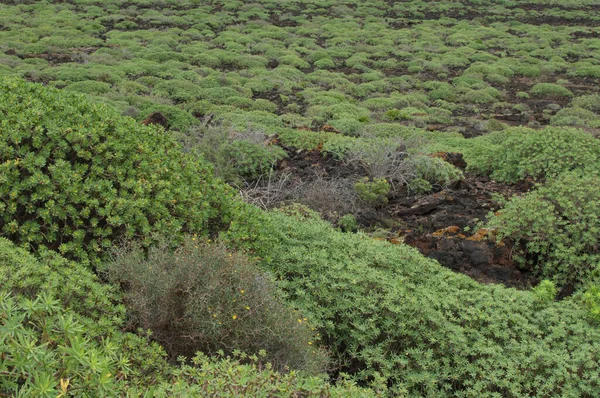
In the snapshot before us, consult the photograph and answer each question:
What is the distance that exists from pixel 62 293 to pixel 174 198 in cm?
147

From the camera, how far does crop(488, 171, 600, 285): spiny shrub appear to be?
659cm

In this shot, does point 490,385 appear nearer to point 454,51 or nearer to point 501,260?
point 501,260

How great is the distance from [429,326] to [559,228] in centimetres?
278

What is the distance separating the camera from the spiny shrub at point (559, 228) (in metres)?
6.59

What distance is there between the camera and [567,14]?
135 feet

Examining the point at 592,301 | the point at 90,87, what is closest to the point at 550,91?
the point at 90,87

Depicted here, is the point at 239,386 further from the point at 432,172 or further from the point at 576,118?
the point at 576,118

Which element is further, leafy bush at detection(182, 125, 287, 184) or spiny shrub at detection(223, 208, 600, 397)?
leafy bush at detection(182, 125, 287, 184)

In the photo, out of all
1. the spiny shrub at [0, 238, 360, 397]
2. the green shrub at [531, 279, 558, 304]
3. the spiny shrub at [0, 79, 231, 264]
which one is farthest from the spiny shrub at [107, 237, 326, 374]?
the green shrub at [531, 279, 558, 304]

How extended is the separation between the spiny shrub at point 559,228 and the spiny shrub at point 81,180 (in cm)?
382

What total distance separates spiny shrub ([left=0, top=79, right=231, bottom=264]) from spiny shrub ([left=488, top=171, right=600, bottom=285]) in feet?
12.5

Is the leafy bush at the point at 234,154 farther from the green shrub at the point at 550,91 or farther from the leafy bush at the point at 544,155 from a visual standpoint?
the green shrub at the point at 550,91

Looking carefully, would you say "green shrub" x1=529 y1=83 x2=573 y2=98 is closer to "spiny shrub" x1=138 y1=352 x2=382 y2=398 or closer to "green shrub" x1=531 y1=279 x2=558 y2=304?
"green shrub" x1=531 y1=279 x2=558 y2=304

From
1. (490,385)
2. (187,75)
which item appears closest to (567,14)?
(187,75)
